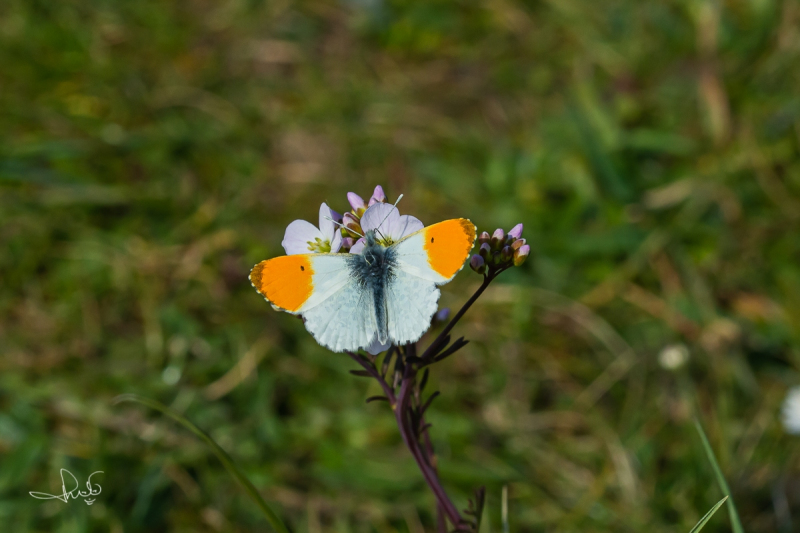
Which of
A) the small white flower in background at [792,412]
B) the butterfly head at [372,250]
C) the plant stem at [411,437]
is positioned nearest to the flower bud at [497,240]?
the butterfly head at [372,250]

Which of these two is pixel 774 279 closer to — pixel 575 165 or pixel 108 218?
pixel 575 165

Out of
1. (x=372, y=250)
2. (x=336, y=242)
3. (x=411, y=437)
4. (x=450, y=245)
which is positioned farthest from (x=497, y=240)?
(x=411, y=437)

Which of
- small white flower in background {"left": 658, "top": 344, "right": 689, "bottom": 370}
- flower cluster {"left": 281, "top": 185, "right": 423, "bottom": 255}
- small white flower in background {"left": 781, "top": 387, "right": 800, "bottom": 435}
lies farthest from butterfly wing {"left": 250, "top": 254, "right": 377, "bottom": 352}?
small white flower in background {"left": 781, "top": 387, "right": 800, "bottom": 435}

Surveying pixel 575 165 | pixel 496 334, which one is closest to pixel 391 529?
pixel 496 334

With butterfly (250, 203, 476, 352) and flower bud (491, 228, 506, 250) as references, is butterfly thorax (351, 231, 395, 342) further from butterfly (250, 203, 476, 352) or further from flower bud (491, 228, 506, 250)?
flower bud (491, 228, 506, 250)

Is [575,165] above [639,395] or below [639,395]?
above

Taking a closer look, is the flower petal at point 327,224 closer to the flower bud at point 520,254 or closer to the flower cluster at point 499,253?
the flower cluster at point 499,253

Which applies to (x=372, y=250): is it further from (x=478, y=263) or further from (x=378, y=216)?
(x=478, y=263)
